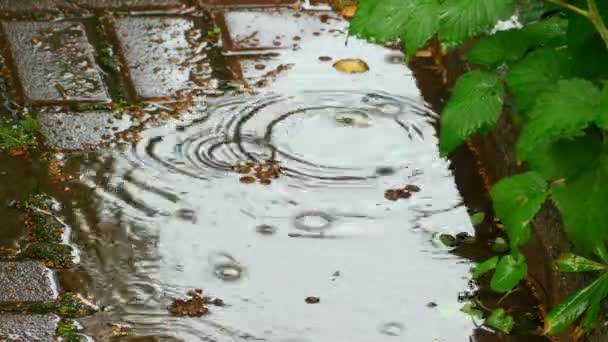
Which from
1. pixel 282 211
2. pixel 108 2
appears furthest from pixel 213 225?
pixel 108 2

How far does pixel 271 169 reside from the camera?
3787 mm

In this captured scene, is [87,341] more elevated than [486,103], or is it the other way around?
[486,103]

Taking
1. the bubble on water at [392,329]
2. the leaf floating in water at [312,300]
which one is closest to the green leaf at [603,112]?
the bubble on water at [392,329]

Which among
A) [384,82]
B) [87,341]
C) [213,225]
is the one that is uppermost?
[384,82]

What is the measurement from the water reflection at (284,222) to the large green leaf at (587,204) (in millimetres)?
678

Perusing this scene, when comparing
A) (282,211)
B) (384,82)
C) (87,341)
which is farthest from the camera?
(384,82)

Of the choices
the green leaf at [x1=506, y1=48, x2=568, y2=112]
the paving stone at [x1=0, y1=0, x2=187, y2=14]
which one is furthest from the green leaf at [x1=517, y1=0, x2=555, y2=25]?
the paving stone at [x1=0, y1=0, x2=187, y2=14]

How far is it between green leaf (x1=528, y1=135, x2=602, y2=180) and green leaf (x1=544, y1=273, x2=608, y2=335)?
10.2 inches

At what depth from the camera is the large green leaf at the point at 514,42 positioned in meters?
2.77

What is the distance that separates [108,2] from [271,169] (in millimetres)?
1378

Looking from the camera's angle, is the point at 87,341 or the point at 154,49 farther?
the point at 154,49

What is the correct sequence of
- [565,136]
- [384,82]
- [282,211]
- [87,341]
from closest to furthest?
[565,136], [87,341], [282,211], [384,82]

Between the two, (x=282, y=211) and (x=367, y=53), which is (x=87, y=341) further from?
(x=367, y=53)

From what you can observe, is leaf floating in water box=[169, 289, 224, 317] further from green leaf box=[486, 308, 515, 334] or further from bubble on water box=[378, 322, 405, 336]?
green leaf box=[486, 308, 515, 334]
